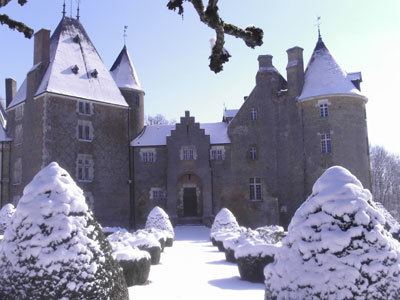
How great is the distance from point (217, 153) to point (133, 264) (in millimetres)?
24967

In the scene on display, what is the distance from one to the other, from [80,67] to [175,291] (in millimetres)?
28123

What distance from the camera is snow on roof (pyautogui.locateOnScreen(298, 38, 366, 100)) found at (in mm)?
32594

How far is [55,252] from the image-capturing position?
21.3 feet

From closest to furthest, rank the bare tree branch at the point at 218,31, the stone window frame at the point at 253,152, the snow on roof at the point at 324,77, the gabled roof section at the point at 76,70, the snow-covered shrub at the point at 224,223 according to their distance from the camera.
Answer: the bare tree branch at the point at 218,31 < the snow-covered shrub at the point at 224,223 < the gabled roof section at the point at 76,70 < the snow on roof at the point at 324,77 < the stone window frame at the point at 253,152

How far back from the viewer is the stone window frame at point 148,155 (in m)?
36.6

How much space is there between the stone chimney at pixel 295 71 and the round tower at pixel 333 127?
3.35 feet

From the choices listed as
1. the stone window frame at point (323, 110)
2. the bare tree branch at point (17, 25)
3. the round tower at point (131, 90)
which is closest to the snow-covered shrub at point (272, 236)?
the bare tree branch at point (17, 25)

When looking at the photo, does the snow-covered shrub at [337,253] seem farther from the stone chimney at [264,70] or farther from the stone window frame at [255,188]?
the stone chimney at [264,70]

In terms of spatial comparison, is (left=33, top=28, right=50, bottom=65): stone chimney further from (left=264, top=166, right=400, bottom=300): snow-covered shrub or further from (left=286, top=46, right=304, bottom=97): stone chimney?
(left=264, top=166, right=400, bottom=300): snow-covered shrub

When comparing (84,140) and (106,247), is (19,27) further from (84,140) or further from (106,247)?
(84,140)

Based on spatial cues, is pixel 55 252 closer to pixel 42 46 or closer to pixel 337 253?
pixel 337 253

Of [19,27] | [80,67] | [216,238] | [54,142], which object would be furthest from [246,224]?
[19,27]

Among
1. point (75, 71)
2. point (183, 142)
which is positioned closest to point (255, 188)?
point (183, 142)

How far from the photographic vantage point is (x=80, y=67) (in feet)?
115
